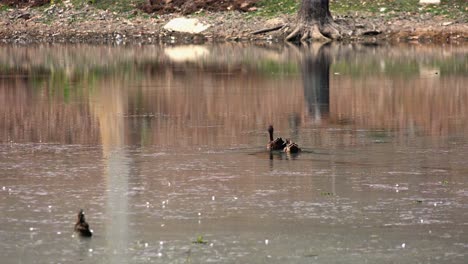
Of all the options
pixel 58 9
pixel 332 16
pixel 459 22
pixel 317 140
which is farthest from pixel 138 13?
pixel 317 140

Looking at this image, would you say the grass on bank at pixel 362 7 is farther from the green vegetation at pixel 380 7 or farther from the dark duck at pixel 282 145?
the dark duck at pixel 282 145

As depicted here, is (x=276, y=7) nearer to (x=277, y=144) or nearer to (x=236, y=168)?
(x=277, y=144)

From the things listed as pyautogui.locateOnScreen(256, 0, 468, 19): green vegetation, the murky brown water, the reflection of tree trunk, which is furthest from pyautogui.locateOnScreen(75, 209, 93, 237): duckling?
pyautogui.locateOnScreen(256, 0, 468, 19): green vegetation

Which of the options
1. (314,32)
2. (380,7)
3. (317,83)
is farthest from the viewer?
(380,7)

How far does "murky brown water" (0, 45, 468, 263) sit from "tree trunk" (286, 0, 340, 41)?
14.1 meters

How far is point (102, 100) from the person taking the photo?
22094 mm

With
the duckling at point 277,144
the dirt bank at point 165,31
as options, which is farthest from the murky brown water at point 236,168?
the dirt bank at point 165,31

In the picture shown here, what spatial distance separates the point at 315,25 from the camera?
4194 centimetres

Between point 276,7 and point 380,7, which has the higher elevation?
point 276,7

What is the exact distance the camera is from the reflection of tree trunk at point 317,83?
20.3 m

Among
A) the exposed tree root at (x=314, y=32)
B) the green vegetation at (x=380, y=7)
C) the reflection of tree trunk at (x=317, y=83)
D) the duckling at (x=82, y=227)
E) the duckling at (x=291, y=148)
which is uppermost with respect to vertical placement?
the green vegetation at (x=380, y=7)

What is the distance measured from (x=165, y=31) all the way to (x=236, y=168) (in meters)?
31.1

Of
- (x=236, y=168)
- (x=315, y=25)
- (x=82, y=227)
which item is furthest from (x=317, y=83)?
(x=315, y=25)

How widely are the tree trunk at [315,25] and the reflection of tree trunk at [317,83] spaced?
20.5 feet
